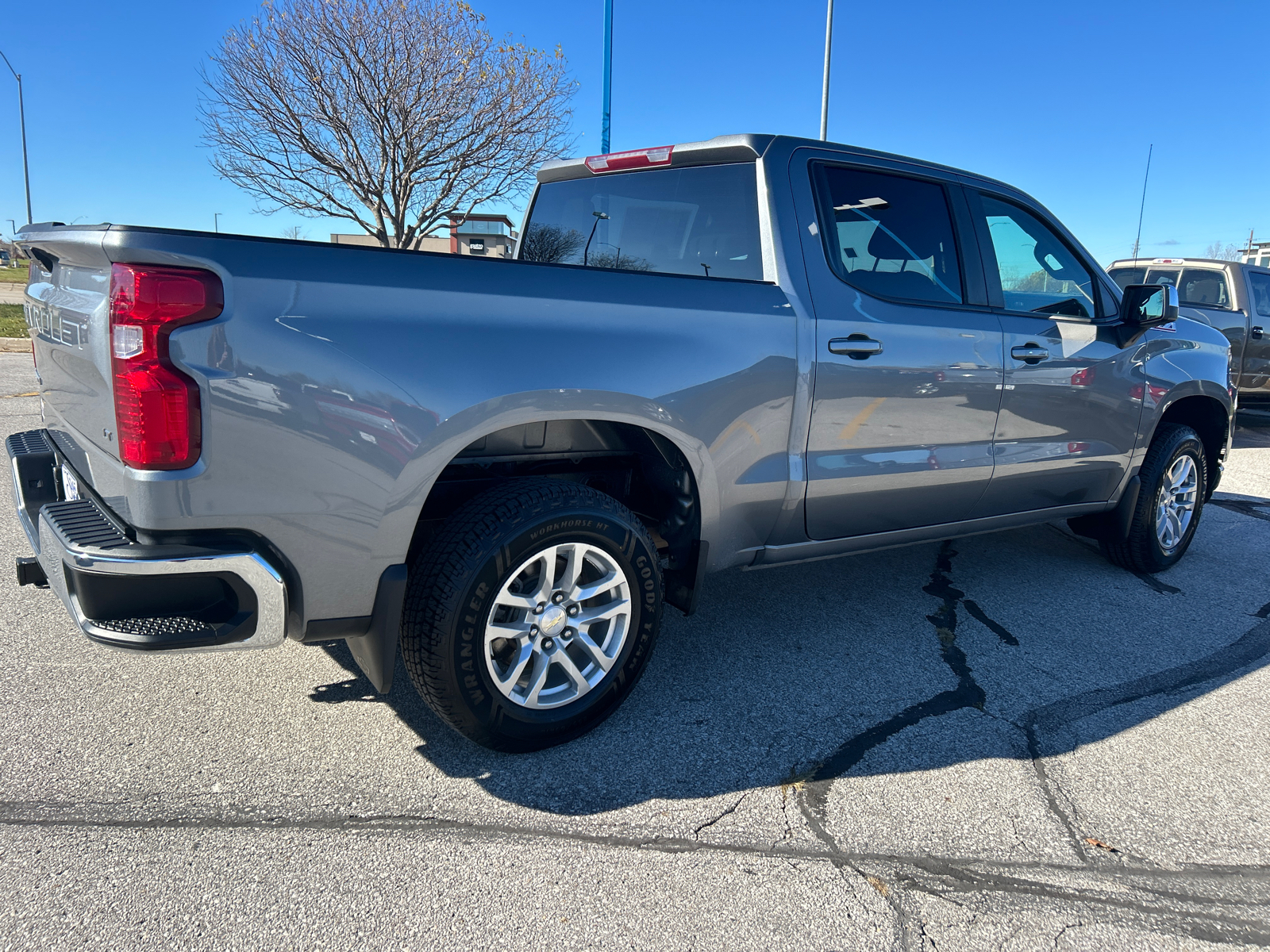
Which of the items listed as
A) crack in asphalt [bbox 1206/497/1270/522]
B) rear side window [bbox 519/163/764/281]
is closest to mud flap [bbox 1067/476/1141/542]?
crack in asphalt [bbox 1206/497/1270/522]

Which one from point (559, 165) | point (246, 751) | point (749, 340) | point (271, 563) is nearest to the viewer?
→ point (271, 563)

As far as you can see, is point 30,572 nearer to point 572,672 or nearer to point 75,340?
point 75,340

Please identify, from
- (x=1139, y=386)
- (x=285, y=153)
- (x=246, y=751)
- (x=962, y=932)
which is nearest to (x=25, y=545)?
(x=246, y=751)

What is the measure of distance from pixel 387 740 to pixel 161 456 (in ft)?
3.84

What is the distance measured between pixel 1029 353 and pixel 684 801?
97.1 inches

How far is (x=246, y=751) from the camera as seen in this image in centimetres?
264

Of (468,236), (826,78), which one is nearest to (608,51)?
(826,78)

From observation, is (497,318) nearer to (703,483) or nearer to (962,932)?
(703,483)

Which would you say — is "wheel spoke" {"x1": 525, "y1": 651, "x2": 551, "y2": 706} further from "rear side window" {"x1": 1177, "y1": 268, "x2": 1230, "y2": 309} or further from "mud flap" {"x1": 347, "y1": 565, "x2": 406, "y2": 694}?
"rear side window" {"x1": 1177, "y1": 268, "x2": 1230, "y2": 309}

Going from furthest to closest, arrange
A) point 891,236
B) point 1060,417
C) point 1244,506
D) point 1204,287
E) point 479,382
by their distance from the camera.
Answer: point 1204,287 → point 1244,506 → point 1060,417 → point 891,236 → point 479,382

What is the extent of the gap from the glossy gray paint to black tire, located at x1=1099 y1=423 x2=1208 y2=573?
1387mm

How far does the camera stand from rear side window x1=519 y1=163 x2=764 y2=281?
3172 millimetres

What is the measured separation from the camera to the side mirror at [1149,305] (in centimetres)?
416

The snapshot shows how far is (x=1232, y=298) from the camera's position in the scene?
10.2m
